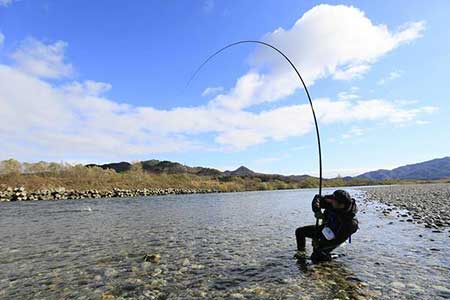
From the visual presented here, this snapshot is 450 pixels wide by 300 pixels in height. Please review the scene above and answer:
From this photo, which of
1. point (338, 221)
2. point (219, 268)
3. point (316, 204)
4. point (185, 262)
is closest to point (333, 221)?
point (338, 221)

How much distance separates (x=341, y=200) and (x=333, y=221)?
733 millimetres

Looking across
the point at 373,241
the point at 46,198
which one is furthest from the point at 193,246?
the point at 46,198

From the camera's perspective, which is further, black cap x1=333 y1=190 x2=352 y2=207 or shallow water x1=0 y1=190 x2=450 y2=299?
black cap x1=333 y1=190 x2=352 y2=207

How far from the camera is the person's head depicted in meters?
8.51

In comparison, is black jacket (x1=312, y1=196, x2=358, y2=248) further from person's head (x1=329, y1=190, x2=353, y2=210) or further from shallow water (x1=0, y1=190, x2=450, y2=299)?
shallow water (x1=0, y1=190, x2=450, y2=299)

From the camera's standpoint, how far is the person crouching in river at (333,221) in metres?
8.62

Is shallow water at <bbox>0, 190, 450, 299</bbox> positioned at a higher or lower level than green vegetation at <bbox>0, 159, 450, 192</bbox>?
lower

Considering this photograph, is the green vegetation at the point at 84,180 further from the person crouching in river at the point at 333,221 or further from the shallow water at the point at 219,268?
the person crouching in river at the point at 333,221

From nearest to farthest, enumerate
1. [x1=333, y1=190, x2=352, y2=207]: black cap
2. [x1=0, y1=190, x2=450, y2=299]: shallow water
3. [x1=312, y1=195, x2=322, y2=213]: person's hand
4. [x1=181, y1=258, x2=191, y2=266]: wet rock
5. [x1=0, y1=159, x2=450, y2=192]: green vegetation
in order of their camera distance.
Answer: [x1=0, y1=190, x2=450, y2=299]: shallow water < [x1=333, y1=190, x2=352, y2=207]: black cap < [x1=312, y1=195, x2=322, y2=213]: person's hand < [x1=181, y1=258, x2=191, y2=266]: wet rock < [x1=0, y1=159, x2=450, y2=192]: green vegetation

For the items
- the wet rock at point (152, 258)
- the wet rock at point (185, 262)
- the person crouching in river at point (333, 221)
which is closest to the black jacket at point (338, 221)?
the person crouching in river at point (333, 221)

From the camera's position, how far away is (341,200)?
8.58m

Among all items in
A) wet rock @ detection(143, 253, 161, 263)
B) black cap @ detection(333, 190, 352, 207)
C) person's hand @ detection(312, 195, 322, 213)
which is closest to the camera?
black cap @ detection(333, 190, 352, 207)

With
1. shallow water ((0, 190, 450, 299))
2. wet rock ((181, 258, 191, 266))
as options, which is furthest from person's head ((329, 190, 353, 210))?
wet rock ((181, 258, 191, 266))

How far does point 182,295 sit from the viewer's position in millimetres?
Result: 6820
